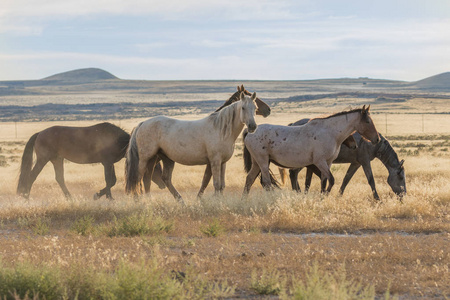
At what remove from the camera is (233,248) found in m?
8.23

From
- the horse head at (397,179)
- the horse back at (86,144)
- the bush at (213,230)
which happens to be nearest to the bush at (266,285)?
the bush at (213,230)

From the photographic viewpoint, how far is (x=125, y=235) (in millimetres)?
9461

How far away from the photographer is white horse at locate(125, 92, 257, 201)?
1220cm

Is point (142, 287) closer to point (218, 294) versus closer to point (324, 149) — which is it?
point (218, 294)

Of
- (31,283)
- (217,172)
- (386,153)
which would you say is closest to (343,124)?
(386,153)

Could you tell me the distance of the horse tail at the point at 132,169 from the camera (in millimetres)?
13102

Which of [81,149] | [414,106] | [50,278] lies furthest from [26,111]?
[50,278]

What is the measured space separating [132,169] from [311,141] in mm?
3875

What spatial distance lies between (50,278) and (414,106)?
104 m

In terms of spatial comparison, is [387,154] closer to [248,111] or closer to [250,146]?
[250,146]

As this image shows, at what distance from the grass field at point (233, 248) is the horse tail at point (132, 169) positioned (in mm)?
746

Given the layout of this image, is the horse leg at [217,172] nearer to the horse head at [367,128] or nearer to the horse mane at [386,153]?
the horse head at [367,128]

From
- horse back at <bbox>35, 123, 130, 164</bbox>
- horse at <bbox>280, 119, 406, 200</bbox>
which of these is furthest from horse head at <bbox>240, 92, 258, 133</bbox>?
horse back at <bbox>35, 123, 130, 164</bbox>

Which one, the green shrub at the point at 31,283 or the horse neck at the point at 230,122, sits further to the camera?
the horse neck at the point at 230,122
